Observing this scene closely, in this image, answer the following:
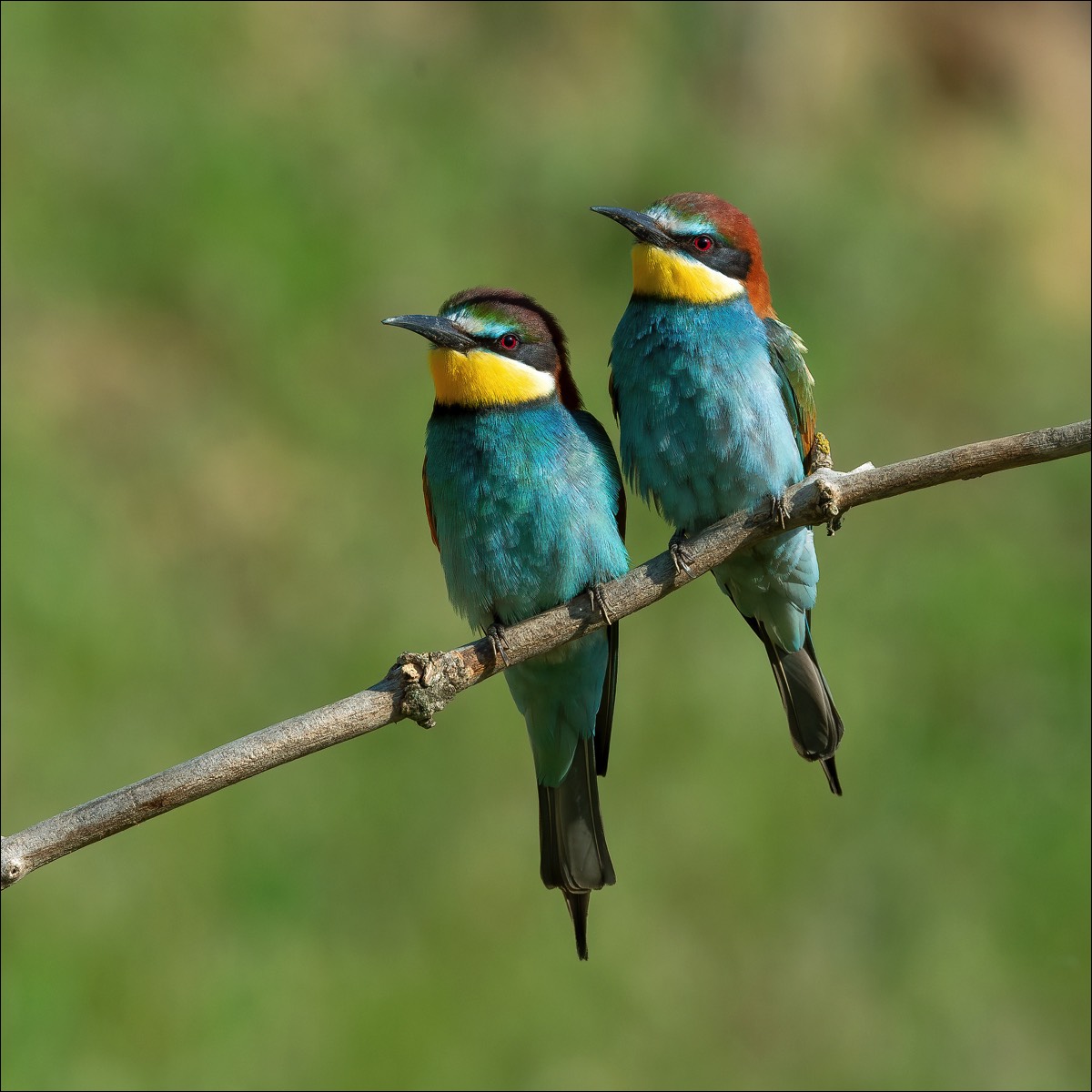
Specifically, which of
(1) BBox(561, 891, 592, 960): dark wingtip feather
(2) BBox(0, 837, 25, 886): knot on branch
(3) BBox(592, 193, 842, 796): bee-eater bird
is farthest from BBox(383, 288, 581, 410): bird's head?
(2) BBox(0, 837, 25, 886): knot on branch

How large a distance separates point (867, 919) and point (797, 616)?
2.18m

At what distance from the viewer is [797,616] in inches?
143

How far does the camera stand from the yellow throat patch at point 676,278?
3.45m

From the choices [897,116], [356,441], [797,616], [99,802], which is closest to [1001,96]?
[897,116]

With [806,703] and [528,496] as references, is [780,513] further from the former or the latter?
[806,703]

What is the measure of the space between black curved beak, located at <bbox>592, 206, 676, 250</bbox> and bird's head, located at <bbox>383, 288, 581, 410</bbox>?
0.26 m

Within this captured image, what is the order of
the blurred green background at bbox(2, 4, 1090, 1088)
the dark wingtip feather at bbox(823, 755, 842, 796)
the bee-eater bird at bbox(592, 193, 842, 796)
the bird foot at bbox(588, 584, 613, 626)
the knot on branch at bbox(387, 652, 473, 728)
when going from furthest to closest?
the blurred green background at bbox(2, 4, 1090, 1088)
the bee-eater bird at bbox(592, 193, 842, 796)
the dark wingtip feather at bbox(823, 755, 842, 796)
the bird foot at bbox(588, 584, 613, 626)
the knot on branch at bbox(387, 652, 473, 728)

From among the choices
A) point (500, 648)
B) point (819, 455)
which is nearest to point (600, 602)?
point (500, 648)

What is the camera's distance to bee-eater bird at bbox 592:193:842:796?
3.40 meters

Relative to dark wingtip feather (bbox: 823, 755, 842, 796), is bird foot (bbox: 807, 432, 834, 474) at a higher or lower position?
higher

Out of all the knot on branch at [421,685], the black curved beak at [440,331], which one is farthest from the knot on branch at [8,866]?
the black curved beak at [440,331]

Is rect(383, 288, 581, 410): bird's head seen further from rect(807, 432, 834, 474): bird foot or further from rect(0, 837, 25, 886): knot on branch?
rect(0, 837, 25, 886): knot on branch

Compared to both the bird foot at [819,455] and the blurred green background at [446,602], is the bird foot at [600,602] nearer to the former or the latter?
the bird foot at [819,455]

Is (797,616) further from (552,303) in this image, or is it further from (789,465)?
(552,303)
